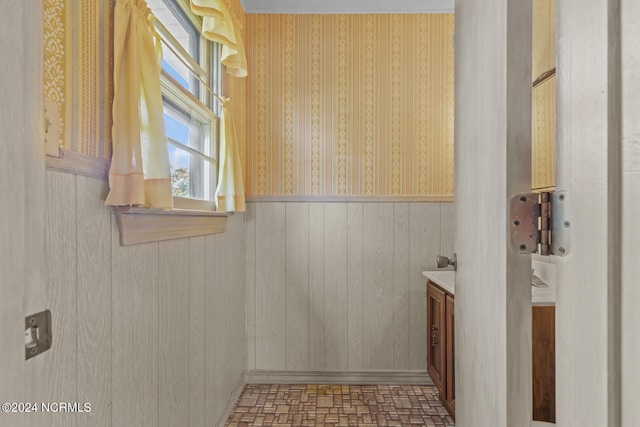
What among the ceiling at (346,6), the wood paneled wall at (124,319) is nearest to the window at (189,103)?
the wood paneled wall at (124,319)

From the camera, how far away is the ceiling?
2.62 m

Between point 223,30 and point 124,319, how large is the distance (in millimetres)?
1404

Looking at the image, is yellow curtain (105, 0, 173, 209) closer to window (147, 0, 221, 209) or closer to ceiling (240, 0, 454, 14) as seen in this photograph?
window (147, 0, 221, 209)

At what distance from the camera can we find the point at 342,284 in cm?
274

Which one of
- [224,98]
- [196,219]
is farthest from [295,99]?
[196,219]

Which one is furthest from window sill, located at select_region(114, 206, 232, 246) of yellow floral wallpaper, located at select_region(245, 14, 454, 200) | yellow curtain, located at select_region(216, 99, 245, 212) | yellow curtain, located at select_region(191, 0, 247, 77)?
yellow floral wallpaper, located at select_region(245, 14, 454, 200)

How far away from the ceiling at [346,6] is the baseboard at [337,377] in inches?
99.4

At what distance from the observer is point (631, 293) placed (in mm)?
430

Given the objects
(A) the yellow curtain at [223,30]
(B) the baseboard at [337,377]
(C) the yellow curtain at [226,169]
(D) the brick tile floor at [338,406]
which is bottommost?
(D) the brick tile floor at [338,406]

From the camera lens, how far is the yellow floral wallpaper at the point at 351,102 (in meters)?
2.72

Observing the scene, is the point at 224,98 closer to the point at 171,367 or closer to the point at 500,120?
the point at 171,367

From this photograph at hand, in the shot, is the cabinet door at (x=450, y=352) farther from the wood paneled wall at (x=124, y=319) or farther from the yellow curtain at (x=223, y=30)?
the yellow curtain at (x=223, y=30)

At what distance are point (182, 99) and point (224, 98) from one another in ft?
1.33

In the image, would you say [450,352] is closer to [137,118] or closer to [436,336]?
[436,336]
